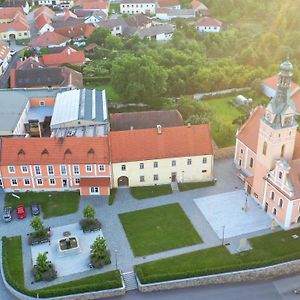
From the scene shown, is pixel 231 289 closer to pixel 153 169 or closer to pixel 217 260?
pixel 217 260

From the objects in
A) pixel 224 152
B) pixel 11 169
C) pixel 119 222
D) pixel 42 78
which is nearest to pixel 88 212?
pixel 119 222

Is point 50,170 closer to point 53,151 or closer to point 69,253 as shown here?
point 53,151

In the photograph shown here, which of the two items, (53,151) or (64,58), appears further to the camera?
(64,58)

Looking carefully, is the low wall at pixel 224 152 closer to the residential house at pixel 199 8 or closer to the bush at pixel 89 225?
the bush at pixel 89 225

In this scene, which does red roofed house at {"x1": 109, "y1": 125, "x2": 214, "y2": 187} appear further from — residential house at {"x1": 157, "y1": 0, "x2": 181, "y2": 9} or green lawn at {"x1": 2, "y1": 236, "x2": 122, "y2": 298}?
residential house at {"x1": 157, "y1": 0, "x2": 181, "y2": 9}

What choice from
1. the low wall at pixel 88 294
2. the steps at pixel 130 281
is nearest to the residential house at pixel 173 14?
the steps at pixel 130 281

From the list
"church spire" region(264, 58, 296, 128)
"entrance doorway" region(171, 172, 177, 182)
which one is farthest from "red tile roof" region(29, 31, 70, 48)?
"church spire" region(264, 58, 296, 128)

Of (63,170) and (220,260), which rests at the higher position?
(63,170)
